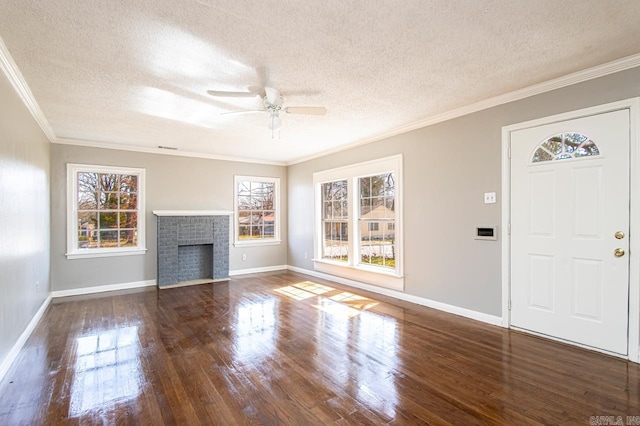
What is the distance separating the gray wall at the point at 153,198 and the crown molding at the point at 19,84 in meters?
1.16

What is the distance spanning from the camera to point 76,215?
526 cm

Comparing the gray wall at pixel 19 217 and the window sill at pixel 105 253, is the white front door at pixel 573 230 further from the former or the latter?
the window sill at pixel 105 253

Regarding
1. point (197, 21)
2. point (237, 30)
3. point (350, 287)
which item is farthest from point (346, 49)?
point (350, 287)

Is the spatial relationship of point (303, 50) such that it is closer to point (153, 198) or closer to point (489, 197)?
point (489, 197)

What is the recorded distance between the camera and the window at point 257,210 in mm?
6871

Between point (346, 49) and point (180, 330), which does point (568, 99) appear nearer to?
point (346, 49)

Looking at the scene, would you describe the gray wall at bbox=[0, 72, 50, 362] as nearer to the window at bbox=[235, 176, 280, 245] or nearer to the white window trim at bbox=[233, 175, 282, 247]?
the white window trim at bbox=[233, 175, 282, 247]

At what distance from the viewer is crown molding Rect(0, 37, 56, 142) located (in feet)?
8.23

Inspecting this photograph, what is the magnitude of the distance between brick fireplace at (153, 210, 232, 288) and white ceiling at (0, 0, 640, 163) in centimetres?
235

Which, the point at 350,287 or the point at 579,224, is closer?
the point at 579,224

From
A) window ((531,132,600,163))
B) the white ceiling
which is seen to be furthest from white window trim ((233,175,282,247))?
window ((531,132,600,163))

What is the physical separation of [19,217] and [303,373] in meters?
3.16

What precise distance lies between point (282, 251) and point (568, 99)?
5798 millimetres

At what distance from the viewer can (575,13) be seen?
209cm
